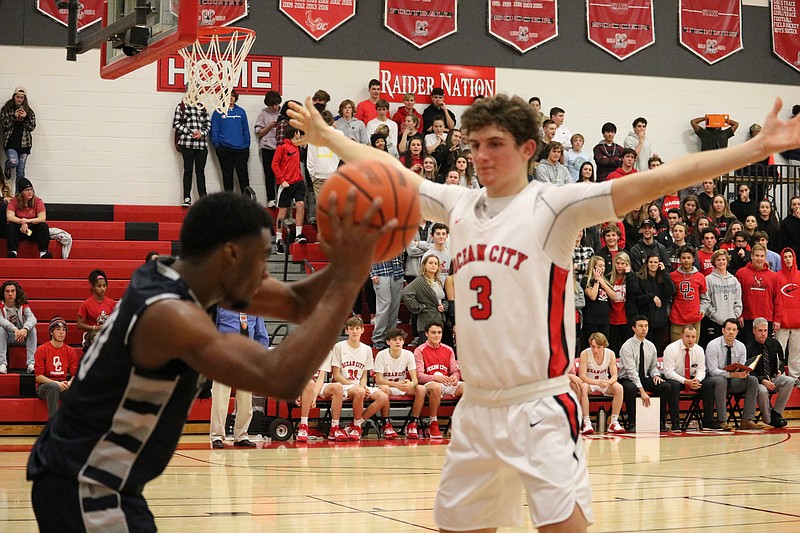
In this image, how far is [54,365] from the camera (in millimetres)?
12344

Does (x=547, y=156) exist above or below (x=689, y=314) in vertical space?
above

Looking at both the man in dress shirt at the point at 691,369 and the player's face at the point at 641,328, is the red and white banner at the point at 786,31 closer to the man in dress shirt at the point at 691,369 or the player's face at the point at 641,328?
the man in dress shirt at the point at 691,369

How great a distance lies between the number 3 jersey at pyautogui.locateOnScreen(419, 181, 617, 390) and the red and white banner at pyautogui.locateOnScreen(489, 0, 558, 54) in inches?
659

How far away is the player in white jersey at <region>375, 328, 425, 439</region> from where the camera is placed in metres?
12.7

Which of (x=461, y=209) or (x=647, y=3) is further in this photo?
(x=647, y=3)

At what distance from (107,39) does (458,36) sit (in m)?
11.2

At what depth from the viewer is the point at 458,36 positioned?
19969 mm

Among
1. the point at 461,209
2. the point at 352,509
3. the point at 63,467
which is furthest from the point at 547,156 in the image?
the point at 63,467

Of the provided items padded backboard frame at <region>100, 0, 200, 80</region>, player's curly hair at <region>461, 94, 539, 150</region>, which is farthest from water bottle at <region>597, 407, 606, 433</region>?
player's curly hair at <region>461, 94, 539, 150</region>

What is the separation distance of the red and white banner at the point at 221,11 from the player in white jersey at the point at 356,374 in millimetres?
7954

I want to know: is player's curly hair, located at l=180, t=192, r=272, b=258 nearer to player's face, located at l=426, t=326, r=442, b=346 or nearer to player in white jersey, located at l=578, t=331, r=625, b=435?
player's face, located at l=426, t=326, r=442, b=346

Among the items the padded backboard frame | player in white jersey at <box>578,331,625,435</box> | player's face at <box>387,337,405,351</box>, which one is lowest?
player in white jersey at <box>578,331,625,435</box>

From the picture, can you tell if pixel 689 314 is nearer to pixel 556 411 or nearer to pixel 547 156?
pixel 547 156

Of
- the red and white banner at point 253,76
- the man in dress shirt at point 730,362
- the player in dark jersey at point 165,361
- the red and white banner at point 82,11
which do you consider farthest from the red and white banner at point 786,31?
the player in dark jersey at point 165,361
